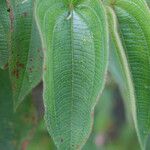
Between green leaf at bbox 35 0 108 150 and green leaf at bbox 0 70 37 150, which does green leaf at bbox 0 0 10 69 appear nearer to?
green leaf at bbox 35 0 108 150

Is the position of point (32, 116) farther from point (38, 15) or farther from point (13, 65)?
point (38, 15)

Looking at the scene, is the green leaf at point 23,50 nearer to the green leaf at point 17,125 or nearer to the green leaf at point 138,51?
the green leaf at point 138,51

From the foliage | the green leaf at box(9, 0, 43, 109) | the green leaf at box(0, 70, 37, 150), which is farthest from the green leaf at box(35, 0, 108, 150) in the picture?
the green leaf at box(0, 70, 37, 150)

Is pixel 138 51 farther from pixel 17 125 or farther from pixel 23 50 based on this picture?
pixel 17 125

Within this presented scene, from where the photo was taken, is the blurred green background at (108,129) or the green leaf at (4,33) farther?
the blurred green background at (108,129)

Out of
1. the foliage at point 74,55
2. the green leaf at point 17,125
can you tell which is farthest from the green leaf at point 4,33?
the green leaf at point 17,125

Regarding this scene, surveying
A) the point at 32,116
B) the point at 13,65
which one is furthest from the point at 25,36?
the point at 32,116

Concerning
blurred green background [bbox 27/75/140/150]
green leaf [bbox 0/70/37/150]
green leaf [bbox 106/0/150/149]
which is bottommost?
blurred green background [bbox 27/75/140/150]

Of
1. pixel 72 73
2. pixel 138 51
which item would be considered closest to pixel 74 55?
pixel 72 73
